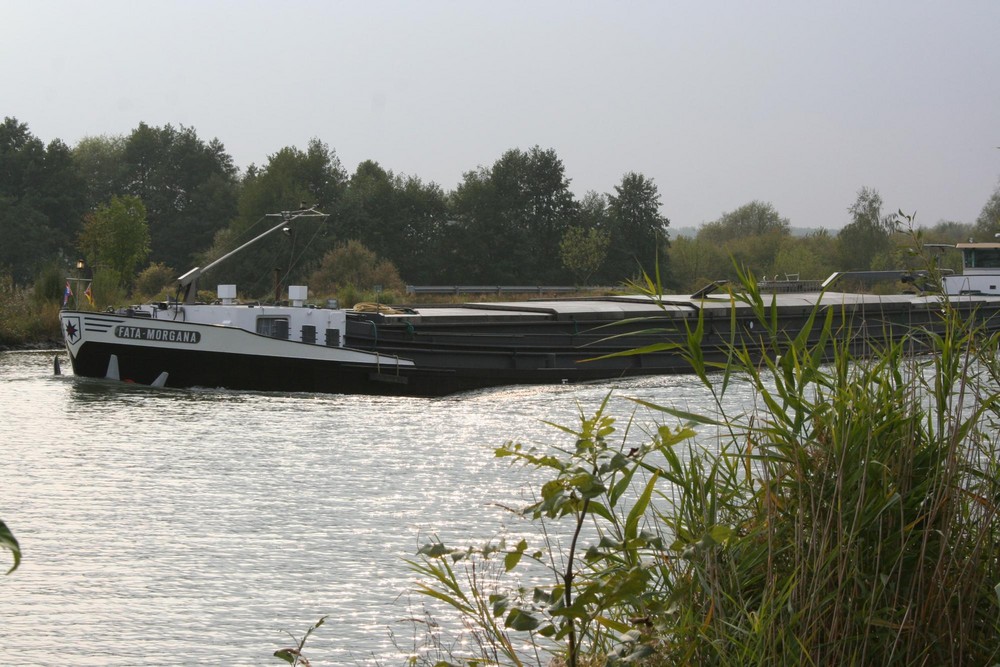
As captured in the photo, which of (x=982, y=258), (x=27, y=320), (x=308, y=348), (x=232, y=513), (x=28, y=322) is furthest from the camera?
(x=27, y=320)

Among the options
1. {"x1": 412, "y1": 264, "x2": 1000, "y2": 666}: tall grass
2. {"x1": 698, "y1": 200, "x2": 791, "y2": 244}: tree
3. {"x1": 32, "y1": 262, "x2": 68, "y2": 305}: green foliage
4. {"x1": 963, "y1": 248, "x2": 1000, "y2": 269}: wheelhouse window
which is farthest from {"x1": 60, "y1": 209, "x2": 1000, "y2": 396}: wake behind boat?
{"x1": 698, "y1": 200, "x2": 791, "y2": 244}: tree

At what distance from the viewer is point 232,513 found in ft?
38.7

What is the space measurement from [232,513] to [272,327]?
12.0 metres

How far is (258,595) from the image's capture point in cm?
869

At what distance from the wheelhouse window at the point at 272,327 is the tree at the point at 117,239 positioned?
2948cm

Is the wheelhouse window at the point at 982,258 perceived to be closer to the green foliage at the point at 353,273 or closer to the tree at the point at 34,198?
the green foliage at the point at 353,273

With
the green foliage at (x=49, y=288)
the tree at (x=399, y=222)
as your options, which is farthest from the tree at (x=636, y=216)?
the green foliage at (x=49, y=288)

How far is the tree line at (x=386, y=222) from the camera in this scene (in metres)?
67.9

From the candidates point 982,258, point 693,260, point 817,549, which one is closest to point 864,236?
point 693,260

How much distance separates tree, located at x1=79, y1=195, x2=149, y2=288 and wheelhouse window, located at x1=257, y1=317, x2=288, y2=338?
96.7ft

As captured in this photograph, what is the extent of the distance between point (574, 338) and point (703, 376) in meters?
23.4

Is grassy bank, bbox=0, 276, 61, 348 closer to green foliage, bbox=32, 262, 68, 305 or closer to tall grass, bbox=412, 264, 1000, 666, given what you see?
green foliage, bbox=32, 262, 68, 305

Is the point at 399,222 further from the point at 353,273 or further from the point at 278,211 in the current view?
the point at 353,273

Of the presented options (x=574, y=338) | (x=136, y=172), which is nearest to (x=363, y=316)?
(x=574, y=338)
